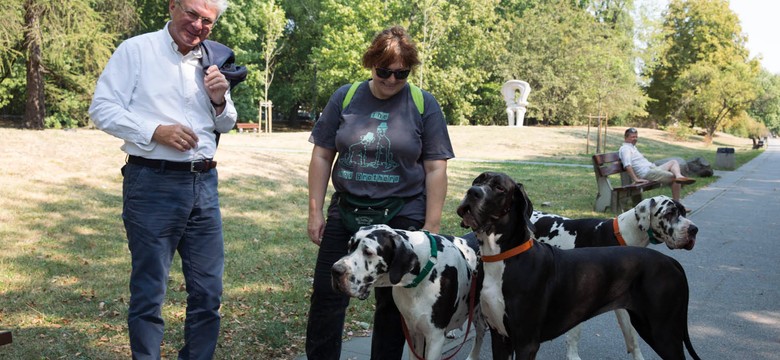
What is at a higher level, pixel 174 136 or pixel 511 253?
pixel 174 136

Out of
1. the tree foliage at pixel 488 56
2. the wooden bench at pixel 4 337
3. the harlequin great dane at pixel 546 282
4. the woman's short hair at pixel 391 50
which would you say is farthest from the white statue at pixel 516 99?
the wooden bench at pixel 4 337

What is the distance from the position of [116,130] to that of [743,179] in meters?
20.1

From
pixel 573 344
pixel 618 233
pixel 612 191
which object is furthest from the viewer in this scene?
pixel 612 191

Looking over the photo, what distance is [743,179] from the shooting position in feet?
63.1

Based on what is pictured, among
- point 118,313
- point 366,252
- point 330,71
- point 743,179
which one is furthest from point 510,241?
point 330,71

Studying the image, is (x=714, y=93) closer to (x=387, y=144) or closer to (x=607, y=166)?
(x=607, y=166)

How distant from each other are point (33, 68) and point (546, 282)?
29.8 m

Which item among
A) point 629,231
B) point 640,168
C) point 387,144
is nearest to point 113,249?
point 387,144

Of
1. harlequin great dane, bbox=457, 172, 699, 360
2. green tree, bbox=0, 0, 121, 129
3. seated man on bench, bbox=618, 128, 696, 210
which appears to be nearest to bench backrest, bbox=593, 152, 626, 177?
seated man on bench, bbox=618, 128, 696, 210

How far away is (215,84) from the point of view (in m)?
3.29

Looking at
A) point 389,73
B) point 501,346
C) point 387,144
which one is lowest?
point 501,346

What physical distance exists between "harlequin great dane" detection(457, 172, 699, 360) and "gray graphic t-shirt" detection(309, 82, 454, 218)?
392 millimetres

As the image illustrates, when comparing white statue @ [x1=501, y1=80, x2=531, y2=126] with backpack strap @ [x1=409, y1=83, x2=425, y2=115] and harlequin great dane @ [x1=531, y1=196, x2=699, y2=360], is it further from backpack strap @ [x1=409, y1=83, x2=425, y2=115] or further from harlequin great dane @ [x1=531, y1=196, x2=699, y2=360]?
backpack strap @ [x1=409, y1=83, x2=425, y2=115]

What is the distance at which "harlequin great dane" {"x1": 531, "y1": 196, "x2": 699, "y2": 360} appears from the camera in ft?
15.4
